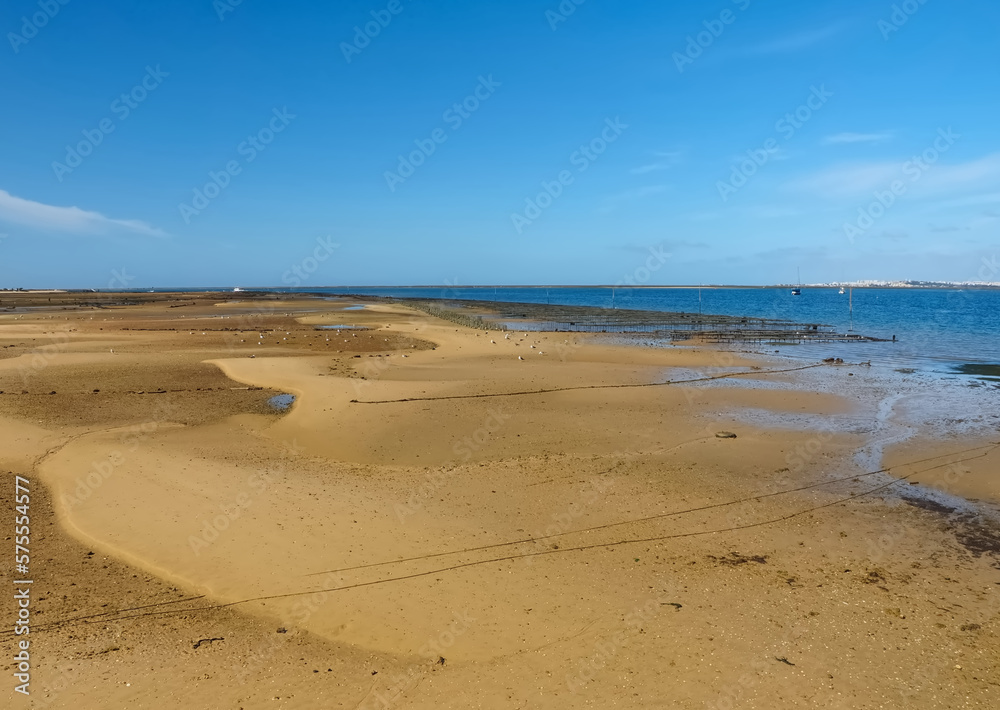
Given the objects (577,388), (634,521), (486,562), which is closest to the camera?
(486,562)

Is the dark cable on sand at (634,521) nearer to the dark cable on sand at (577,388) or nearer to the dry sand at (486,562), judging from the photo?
the dry sand at (486,562)

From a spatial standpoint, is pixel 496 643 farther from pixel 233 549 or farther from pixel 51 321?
pixel 51 321

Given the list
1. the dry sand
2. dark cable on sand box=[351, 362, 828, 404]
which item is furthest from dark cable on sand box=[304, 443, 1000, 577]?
dark cable on sand box=[351, 362, 828, 404]

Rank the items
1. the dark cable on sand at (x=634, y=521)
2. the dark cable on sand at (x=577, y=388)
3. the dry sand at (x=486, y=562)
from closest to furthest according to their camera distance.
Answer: the dry sand at (x=486, y=562) → the dark cable on sand at (x=634, y=521) → the dark cable on sand at (x=577, y=388)

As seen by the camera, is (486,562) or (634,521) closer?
(486,562)

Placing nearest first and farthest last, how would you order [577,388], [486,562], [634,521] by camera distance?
[486,562], [634,521], [577,388]

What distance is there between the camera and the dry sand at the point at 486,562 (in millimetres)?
5625

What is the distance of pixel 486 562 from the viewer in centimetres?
785

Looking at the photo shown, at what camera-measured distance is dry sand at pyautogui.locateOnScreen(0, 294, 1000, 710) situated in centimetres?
562

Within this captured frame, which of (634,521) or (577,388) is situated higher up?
(577,388)

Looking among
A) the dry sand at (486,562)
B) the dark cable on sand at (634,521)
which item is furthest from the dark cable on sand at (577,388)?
the dark cable on sand at (634,521)

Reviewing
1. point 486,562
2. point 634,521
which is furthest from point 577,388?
point 486,562

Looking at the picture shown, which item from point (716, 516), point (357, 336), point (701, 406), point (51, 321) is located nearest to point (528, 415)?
point (701, 406)

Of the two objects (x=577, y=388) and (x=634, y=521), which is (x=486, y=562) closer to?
(x=634, y=521)
